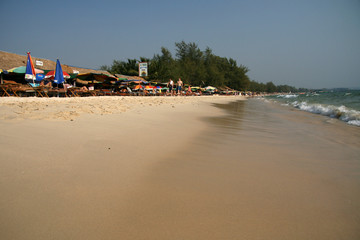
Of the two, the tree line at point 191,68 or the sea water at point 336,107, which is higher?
the tree line at point 191,68

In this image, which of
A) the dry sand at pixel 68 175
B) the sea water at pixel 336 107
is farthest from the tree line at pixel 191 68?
the dry sand at pixel 68 175

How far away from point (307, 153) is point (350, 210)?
1431 mm

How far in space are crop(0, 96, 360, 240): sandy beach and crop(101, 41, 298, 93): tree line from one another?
3472cm

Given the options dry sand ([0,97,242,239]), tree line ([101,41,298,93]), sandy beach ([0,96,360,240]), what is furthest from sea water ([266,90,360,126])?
tree line ([101,41,298,93])

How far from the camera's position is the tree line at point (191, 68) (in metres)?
36.8

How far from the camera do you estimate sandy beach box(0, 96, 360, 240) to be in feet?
3.46

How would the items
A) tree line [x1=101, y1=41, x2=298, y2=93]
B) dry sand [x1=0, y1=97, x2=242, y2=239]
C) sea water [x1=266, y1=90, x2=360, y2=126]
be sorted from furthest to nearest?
tree line [x1=101, y1=41, x2=298, y2=93] → sea water [x1=266, y1=90, x2=360, y2=126] → dry sand [x1=0, y1=97, x2=242, y2=239]

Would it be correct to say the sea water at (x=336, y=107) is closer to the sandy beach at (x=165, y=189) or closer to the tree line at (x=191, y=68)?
the sandy beach at (x=165, y=189)

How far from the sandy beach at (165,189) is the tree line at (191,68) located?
34716 mm

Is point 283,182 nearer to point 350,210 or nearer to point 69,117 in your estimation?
point 350,210

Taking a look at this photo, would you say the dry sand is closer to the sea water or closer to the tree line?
the sea water

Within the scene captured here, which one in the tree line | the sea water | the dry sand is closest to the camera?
the dry sand

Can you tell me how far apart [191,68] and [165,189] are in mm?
54323

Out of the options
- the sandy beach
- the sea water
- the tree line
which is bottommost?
the sandy beach
